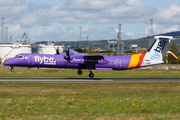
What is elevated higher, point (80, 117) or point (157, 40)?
point (157, 40)

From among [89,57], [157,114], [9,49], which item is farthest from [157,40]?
[9,49]

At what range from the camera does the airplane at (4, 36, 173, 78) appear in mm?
33188

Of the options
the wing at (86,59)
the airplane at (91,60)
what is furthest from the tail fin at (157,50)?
the wing at (86,59)

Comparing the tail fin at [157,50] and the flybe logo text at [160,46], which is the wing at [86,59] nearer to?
the tail fin at [157,50]

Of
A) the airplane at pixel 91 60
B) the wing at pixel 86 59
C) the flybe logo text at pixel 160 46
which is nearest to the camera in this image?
the airplane at pixel 91 60

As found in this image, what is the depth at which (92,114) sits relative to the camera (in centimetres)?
1234

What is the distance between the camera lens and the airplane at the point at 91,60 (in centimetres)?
3319

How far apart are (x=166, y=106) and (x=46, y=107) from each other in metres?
7.58

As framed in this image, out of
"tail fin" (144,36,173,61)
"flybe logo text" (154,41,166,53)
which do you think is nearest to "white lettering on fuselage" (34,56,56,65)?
"tail fin" (144,36,173,61)

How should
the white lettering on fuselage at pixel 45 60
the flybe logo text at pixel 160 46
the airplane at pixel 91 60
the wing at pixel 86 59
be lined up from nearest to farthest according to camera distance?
the white lettering on fuselage at pixel 45 60, the airplane at pixel 91 60, the wing at pixel 86 59, the flybe logo text at pixel 160 46

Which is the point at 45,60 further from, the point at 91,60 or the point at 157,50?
the point at 157,50

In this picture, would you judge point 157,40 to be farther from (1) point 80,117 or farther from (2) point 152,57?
(1) point 80,117

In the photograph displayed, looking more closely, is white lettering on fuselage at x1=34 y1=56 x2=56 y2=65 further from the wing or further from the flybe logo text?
the flybe logo text

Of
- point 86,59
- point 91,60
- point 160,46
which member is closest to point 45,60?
point 86,59
